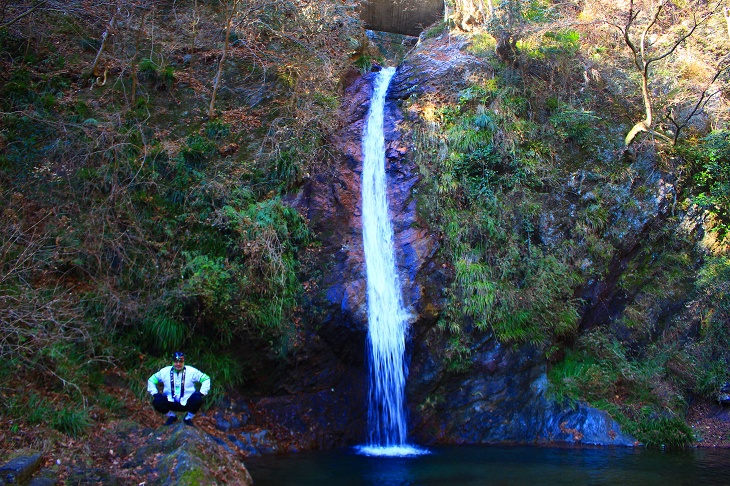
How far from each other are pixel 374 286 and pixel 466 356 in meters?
2.15

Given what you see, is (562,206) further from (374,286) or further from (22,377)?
(22,377)

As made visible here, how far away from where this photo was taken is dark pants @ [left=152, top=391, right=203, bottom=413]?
6.70 m

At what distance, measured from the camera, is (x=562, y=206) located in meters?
11.2

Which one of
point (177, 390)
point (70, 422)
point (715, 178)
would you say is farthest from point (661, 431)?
point (70, 422)

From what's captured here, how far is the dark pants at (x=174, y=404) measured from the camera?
22.0ft

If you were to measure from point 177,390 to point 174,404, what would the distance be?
195mm

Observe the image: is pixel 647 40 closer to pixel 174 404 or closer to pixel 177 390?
pixel 177 390

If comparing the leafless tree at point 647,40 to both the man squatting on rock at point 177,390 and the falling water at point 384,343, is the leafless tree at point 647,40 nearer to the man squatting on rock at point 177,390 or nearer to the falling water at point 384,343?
the falling water at point 384,343

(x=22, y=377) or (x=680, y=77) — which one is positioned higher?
(x=680, y=77)

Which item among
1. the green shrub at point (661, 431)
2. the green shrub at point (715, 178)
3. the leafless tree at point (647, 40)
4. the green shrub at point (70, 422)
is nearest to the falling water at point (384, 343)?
the green shrub at point (661, 431)

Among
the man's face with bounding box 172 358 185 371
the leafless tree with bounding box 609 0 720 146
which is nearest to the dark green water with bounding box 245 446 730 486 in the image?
the man's face with bounding box 172 358 185 371

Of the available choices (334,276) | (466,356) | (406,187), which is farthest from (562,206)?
(334,276)

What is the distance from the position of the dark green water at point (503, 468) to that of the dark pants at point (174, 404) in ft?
4.07

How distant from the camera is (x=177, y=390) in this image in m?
6.75
